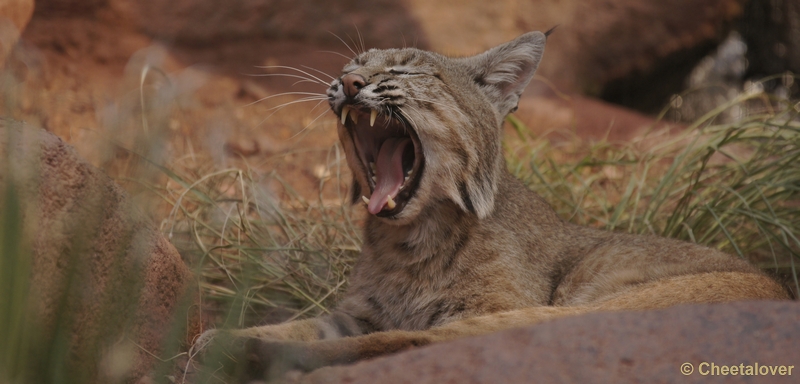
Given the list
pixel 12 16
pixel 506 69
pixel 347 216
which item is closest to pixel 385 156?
pixel 506 69

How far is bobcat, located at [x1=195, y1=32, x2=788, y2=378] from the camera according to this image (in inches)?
152

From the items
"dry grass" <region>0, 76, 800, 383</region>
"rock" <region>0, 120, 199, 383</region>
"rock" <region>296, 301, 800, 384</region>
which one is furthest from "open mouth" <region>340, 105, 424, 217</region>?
"rock" <region>296, 301, 800, 384</region>

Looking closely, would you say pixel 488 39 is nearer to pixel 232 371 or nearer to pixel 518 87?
pixel 518 87

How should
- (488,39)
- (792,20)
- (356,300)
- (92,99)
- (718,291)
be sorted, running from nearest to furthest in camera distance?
(718,291), (356,300), (92,99), (488,39), (792,20)

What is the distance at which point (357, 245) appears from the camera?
5688 mm

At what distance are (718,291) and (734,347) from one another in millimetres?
1129

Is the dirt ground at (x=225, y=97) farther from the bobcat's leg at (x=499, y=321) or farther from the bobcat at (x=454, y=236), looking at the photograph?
the bobcat's leg at (x=499, y=321)

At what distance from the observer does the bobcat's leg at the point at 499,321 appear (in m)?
3.07

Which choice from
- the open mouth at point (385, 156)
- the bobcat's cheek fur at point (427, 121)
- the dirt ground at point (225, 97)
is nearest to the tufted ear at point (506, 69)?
the bobcat's cheek fur at point (427, 121)

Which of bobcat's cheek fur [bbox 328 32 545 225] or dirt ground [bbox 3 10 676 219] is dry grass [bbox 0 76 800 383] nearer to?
dirt ground [bbox 3 10 676 219]

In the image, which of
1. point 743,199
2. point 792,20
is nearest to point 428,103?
point 743,199

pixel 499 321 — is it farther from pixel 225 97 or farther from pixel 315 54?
pixel 315 54

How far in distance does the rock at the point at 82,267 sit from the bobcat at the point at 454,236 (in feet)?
2.23

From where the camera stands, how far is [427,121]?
3.88m
